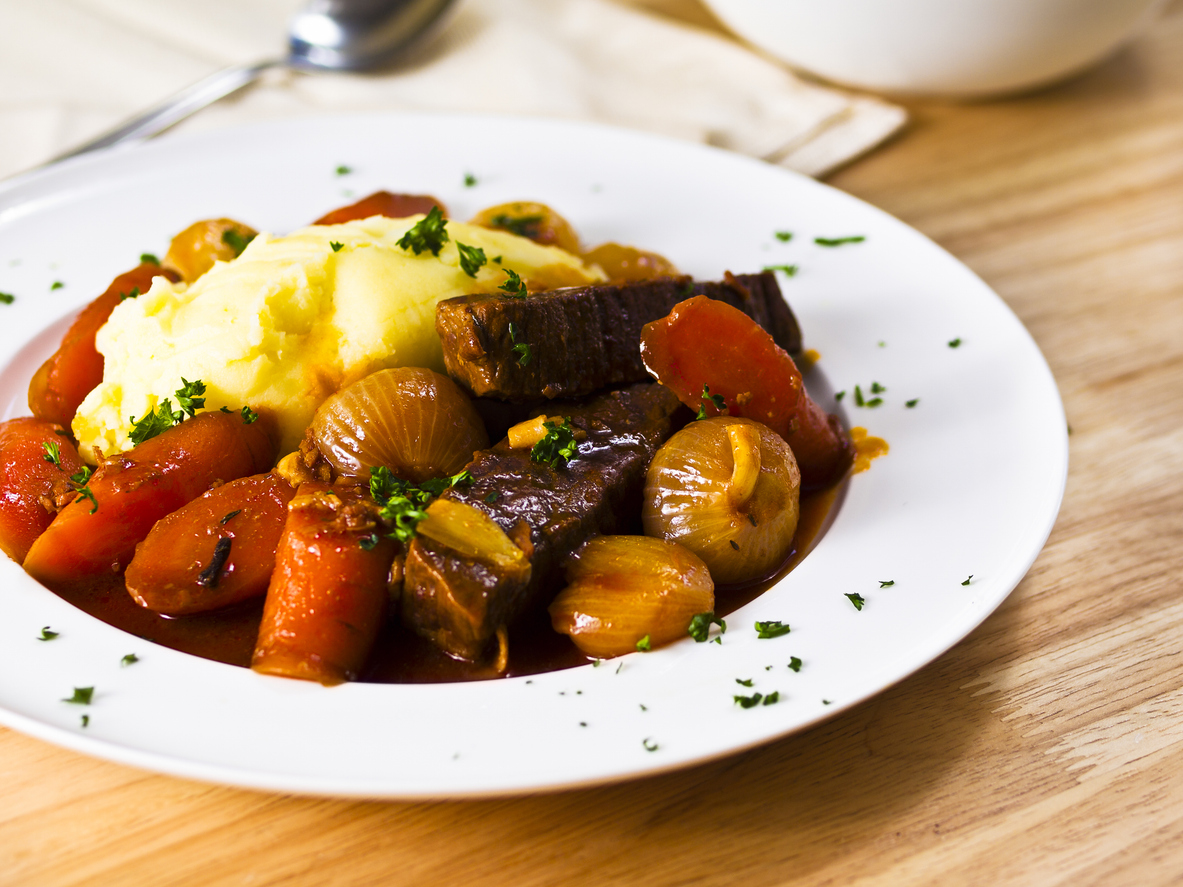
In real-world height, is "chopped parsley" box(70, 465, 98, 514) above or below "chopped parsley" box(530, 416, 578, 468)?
above

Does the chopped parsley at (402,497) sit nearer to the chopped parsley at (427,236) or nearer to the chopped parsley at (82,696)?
the chopped parsley at (82,696)

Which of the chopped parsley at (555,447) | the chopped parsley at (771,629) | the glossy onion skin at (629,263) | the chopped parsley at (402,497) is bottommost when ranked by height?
the chopped parsley at (771,629)

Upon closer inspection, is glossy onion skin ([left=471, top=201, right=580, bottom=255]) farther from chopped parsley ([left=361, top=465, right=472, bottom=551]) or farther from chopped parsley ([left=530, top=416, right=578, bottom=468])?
chopped parsley ([left=361, top=465, right=472, bottom=551])

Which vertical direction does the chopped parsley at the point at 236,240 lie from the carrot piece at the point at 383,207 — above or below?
above

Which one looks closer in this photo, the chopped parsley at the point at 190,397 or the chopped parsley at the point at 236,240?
the chopped parsley at the point at 190,397

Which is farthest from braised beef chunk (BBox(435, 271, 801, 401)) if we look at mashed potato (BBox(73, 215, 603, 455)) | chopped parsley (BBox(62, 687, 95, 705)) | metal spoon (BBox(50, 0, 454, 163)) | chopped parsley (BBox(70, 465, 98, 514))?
metal spoon (BBox(50, 0, 454, 163))

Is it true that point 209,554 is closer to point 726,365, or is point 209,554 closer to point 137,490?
point 137,490

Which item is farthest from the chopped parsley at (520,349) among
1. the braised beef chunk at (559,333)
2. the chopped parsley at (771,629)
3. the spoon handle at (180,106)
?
the spoon handle at (180,106)

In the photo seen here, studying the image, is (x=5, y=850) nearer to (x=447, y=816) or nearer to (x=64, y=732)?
(x=64, y=732)
